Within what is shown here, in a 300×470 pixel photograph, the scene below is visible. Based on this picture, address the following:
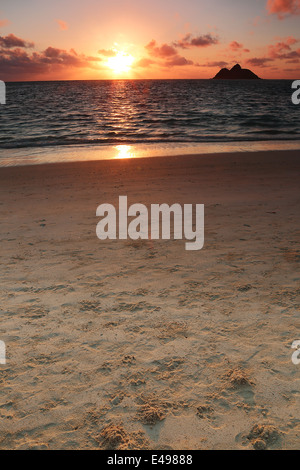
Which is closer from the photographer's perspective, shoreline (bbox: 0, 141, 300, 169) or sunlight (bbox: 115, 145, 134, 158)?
shoreline (bbox: 0, 141, 300, 169)

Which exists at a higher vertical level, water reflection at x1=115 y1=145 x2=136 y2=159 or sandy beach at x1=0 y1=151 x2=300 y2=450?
water reflection at x1=115 y1=145 x2=136 y2=159

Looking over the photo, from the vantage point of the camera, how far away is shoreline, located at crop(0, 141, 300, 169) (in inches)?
592

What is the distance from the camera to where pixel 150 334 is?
374cm

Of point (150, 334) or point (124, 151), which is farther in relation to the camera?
point (124, 151)

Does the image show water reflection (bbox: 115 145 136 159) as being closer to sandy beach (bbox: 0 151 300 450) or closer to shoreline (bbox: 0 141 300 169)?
shoreline (bbox: 0 141 300 169)

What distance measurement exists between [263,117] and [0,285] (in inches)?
1275

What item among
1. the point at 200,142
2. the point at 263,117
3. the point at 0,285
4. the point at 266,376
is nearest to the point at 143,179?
the point at 0,285

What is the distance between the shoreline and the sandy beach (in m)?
7.82

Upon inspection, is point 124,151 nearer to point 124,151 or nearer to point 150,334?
→ point 124,151

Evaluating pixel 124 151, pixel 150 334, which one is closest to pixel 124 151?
pixel 124 151

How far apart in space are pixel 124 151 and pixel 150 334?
14737 millimetres

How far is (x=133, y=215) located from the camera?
24.5 ft

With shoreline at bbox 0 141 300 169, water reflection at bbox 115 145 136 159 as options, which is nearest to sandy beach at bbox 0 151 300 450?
shoreline at bbox 0 141 300 169
